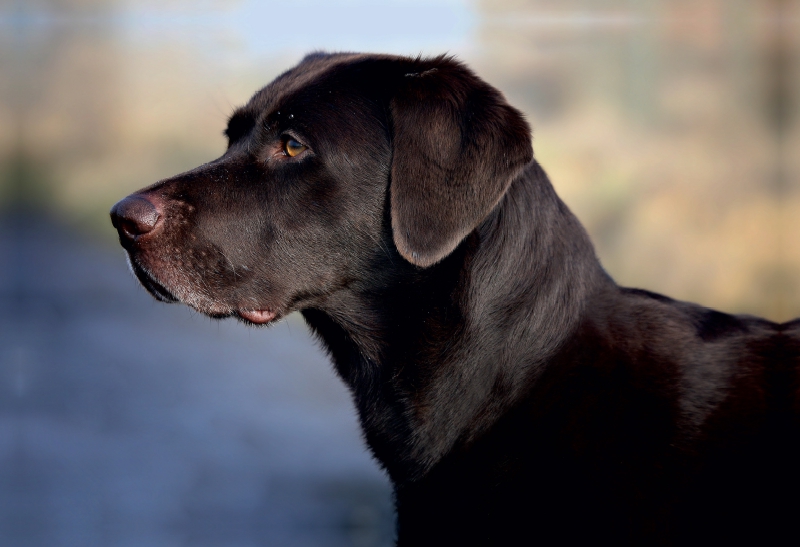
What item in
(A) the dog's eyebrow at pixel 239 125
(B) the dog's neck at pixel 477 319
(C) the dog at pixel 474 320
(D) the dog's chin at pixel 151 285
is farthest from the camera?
(A) the dog's eyebrow at pixel 239 125

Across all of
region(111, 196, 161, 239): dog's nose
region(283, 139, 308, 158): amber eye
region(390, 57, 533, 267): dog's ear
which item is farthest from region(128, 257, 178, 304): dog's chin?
region(390, 57, 533, 267): dog's ear

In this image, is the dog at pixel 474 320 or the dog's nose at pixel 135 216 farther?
the dog's nose at pixel 135 216

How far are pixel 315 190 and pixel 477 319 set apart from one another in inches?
29.2

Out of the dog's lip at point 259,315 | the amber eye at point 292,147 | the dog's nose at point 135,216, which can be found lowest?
the dog's lip at point 259,315

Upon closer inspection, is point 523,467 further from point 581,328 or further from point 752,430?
point 752,430

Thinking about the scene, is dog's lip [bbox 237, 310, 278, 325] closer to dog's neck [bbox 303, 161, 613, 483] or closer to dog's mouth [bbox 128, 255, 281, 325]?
dog's mouth [bbox 128, 255, 281, 325]

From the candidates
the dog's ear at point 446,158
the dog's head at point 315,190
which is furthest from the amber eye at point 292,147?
the dog's ear at point 446,158

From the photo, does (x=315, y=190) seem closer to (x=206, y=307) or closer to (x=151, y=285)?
(x=206, y=307)

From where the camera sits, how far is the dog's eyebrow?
10.8ft

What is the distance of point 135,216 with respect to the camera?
116 inches

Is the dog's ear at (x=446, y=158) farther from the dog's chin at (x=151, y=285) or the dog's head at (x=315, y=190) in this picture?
the dog's chin at (x=151, y=285)

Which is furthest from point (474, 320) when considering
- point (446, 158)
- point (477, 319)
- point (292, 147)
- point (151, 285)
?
point (151, 285)

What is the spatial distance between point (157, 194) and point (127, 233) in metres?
0.17

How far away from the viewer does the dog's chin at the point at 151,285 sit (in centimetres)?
301
